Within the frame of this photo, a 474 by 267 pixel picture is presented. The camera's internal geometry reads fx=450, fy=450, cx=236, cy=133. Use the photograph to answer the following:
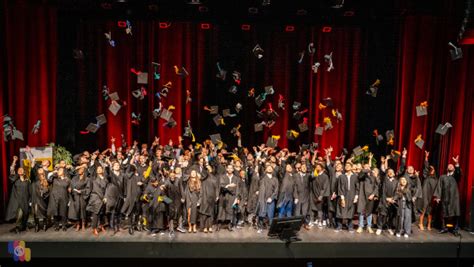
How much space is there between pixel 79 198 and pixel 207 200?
267 cm

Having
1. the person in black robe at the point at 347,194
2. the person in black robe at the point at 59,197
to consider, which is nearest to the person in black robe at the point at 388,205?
the person in black robe at the point at 347,194

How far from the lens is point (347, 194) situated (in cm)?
960

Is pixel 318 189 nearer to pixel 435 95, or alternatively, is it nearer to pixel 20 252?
pixel 435 95

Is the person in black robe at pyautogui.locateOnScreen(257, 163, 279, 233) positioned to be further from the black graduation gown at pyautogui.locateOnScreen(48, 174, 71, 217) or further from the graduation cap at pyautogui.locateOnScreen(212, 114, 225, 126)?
the black graduation gown at pyautogui.locateOnScreen(48, 174, 71, 217)

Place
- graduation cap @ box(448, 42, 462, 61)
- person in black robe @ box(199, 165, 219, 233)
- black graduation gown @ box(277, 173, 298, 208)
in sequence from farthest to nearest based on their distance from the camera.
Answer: graduation cap @ box(448, 42, 462, 61) < black graduation gown @ box(277, 173, 298, 208) < person in black robe @ box(199, 165, 219, 233)

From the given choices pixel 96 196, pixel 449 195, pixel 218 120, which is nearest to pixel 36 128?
pixel 96 196

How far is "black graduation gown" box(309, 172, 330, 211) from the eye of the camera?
9.81 meters

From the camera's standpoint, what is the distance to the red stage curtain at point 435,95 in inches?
408

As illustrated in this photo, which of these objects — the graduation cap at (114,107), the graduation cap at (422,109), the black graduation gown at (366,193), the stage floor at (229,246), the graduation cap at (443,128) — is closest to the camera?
the stage floor at (229,246)

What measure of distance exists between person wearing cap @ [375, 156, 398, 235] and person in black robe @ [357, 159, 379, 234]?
16 centimetres

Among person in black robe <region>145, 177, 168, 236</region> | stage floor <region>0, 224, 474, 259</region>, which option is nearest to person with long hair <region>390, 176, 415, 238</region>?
stage floor <region>0, 224, 474, 259</region>

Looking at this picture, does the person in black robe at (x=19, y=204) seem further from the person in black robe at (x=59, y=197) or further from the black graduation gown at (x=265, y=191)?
the black graduation gown at (x=265, y=191)

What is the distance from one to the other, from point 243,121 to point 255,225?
4101 millimetres

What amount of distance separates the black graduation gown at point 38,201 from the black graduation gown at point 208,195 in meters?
3.26
